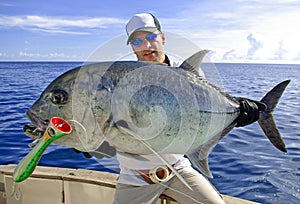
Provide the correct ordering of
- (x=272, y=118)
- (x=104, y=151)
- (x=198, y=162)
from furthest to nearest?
1. (x=272, y=118)
2. (x=198, y=162)
3. (x=104, y=151)

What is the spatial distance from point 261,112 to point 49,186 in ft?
8.39

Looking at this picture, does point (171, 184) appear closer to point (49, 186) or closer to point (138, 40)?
point (138, 40)

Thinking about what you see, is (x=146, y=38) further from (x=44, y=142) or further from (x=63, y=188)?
(x=63, y=188)

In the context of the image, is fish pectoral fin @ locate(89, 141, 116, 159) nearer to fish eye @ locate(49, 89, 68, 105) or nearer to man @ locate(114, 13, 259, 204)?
fish eye @ locate(49, 89, 68, 105)

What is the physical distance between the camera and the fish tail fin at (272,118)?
265 centimetres

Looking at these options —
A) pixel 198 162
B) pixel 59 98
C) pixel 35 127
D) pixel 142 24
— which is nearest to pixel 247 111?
pixel 198 162

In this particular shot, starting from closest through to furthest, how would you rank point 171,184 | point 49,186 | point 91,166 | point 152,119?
point 152,119
point 171,184
point 49,186
point 91,166

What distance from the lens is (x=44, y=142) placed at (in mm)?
1907

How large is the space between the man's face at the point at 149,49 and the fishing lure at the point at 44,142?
3.49 ft

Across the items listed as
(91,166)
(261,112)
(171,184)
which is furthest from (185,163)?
(91,166)

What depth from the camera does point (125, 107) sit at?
1.90 meters

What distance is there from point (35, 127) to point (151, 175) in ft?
4.29

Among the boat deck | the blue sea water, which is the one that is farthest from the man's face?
the blue sea water

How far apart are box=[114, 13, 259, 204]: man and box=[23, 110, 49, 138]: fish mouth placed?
3.37ft
